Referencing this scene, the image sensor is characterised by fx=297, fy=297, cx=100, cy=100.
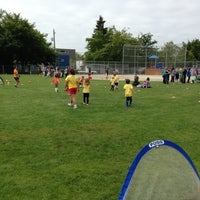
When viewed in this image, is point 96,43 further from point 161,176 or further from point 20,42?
point 161,176

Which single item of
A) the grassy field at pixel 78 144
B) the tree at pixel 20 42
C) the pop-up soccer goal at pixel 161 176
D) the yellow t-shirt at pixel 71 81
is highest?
the tree at pixel 20 42

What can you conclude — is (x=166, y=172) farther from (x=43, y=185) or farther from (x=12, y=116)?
(x=12, y=116)

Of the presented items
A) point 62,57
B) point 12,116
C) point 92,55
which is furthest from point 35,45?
point 12,116

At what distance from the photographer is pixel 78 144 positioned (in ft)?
24.6

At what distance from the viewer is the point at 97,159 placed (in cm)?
641

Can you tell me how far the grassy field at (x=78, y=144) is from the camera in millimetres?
5084

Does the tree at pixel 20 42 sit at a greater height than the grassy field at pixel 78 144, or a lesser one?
greater

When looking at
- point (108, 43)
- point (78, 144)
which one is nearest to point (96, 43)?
point (108, 43)

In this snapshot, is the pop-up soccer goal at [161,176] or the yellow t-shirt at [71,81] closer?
the pop-up soccer goal at [161,176]

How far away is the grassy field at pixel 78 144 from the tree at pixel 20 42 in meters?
43.3

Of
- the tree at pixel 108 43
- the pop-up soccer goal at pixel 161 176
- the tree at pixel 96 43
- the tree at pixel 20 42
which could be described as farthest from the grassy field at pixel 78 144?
the tree at pixel 96 43

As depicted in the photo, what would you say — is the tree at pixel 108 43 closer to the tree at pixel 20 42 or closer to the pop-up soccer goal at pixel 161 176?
the tree at pixel 20 42

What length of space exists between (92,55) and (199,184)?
74.3 m

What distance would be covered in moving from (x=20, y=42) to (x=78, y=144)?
50634mm
